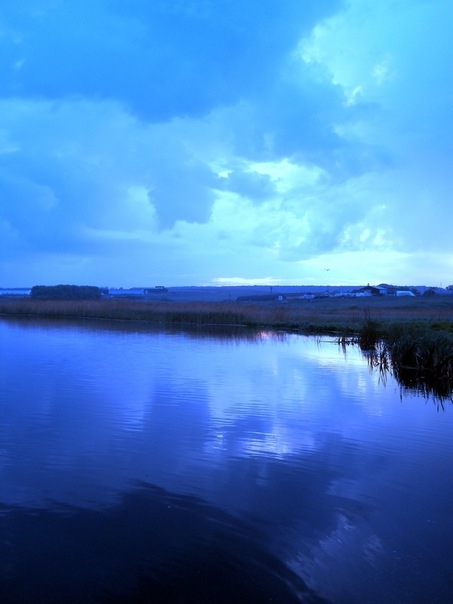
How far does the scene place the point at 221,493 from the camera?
575 cm

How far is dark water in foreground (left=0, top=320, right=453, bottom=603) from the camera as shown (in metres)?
4.12

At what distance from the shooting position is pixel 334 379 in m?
13.4

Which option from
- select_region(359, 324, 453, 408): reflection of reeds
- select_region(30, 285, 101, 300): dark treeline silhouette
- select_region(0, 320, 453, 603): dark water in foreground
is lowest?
select_region(0, 320, 453, 603): dark water in foreground

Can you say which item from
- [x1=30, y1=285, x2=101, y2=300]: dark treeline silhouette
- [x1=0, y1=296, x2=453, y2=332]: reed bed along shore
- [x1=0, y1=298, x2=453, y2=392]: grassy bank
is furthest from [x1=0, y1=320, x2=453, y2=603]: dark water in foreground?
[x1=30, y1=285, x2=101, y2=300]: dark treeline silhouette

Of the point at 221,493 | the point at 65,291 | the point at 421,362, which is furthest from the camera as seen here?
the point at 65,291

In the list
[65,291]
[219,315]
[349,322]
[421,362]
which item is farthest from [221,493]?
[65,291]

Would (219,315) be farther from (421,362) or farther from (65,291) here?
(65,291)

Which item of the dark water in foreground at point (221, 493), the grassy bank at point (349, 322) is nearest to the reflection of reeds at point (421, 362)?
the grassy bank at point (349, 322)

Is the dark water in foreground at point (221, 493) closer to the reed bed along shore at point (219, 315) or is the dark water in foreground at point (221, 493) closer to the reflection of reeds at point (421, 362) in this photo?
the reflection of reeds at point (421, 362)

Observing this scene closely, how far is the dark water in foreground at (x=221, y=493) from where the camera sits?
412 centimetres

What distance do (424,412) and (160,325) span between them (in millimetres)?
20996

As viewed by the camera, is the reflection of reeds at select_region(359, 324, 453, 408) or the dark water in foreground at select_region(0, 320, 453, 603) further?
the reflection of reeds at select_region(359, 324, 453, 408)

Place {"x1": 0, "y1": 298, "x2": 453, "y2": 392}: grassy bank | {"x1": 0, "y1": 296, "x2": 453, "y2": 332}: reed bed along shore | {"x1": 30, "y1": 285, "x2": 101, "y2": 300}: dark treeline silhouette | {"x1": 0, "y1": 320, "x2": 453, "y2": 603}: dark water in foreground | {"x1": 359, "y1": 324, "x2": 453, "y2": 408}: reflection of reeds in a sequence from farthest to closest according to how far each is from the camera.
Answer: {"x1": 30, "y1": 285, "x2": 101, "y2": 300}: dark treeline silhouette, {"x1": 0, "y1": 296, "x2": 453, "y2": 332}: reed bed along shore, {"x1": 0, "y1": 298, "x2": 453, "y2": 392}: grassy bank, {"x1": 359, "y1": 324, "x2": 453, "y2": 408}: reflection of reeds, {"x1": 0, "y1": 320, "x2": 453, "y2": 603}: dark water in foreground

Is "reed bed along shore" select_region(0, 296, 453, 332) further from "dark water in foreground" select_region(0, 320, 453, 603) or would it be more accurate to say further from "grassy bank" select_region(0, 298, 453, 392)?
"dark water in foreground" select_region(0, 320, 453, 603)
